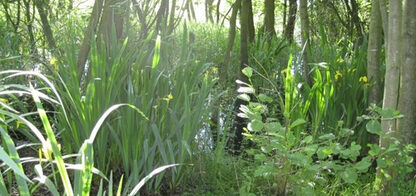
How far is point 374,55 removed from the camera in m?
2.91

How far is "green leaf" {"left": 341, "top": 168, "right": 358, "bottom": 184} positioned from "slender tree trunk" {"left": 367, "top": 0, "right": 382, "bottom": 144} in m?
1.13

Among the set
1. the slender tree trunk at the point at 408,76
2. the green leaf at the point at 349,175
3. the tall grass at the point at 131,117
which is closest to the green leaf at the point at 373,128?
the green leaf at the point at 349,175

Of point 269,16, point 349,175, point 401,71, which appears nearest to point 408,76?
point 401,71

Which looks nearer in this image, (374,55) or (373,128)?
(373,128)

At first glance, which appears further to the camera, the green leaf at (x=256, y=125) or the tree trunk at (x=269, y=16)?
the tree trunk at (x=269, y=16)

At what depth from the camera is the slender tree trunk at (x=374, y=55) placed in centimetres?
290

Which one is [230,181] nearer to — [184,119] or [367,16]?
[184,119]

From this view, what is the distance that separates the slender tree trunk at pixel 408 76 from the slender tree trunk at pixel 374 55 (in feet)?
1.99

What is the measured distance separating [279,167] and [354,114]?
50.1 inches

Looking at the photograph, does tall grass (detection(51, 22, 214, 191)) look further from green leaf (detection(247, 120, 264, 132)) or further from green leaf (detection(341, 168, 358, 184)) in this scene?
green leaf (detection(341, 168, 358, 184))

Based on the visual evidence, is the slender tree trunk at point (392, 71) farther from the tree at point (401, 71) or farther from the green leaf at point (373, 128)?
the green leaf at point (373, 128)

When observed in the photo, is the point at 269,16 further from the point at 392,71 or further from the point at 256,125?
the point at 256,125

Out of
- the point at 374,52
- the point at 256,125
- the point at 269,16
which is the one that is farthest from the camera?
the point at 269,16

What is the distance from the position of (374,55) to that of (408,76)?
68cm
